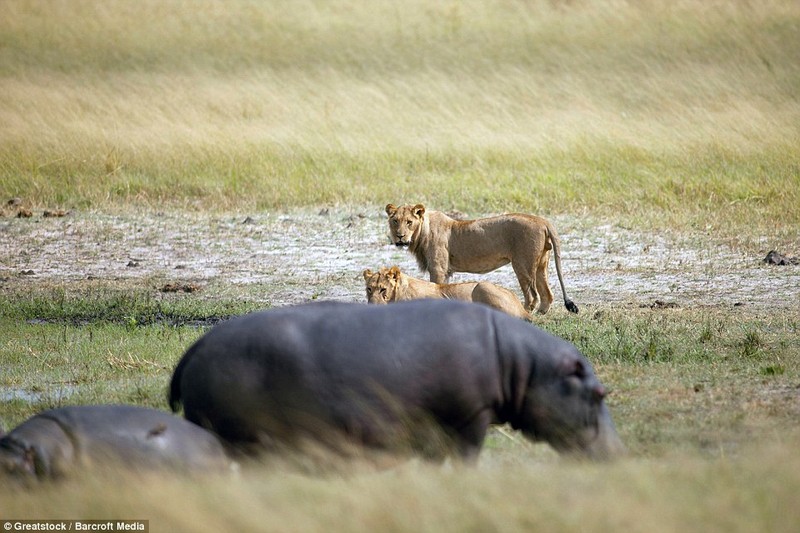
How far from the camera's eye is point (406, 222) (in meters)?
13.4

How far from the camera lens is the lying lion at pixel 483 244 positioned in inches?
500

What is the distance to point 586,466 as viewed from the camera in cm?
574

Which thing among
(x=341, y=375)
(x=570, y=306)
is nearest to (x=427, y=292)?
(x=570, y=306)

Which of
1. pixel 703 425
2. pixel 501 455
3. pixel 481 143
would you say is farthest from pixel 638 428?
pixel 481 143

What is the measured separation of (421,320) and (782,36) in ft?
87.9

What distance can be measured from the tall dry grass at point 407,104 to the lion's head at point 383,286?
267 inches

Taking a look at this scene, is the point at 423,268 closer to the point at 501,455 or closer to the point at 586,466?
the point at 501,455

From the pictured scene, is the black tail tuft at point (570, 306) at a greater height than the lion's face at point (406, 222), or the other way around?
the lion's face at point (406, 222)

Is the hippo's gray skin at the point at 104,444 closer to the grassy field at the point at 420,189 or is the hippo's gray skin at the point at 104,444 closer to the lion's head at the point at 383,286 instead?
the grassy field at the point at 420,189

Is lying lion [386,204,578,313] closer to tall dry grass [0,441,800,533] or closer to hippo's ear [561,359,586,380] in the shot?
hippo's ear [561,359,586,380]

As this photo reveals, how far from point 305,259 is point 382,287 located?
3564 mm

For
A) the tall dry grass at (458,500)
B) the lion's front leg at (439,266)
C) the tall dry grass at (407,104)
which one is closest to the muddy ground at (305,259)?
the lion's front leg at (439,266)

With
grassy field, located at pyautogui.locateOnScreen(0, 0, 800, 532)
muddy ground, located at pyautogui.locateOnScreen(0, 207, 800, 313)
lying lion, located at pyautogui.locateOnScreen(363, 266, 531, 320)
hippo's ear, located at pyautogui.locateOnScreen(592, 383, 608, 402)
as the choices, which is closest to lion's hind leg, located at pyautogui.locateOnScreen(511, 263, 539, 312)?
muddy ground, located at pyautogui.locateOnScreen(0, 207, 800, 313)

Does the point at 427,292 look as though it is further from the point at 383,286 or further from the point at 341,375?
the point at 341,375
